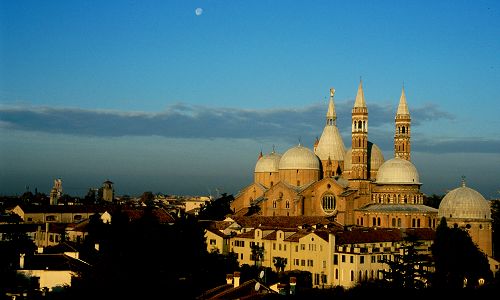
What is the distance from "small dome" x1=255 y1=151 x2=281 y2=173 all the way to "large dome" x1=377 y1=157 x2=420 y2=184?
15.3 metres

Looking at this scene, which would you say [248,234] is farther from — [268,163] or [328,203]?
[268,163]

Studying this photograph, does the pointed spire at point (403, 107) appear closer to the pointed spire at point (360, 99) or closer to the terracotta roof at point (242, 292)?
the pointed spire at point (360, 99)

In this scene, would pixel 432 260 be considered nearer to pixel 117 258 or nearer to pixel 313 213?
pixel 313 213

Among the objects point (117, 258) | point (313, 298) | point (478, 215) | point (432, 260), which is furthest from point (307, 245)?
point (313, 298)

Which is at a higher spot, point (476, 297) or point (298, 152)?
point (298, 152)

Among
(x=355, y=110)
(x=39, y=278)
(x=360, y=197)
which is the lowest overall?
(x=39, y=278)

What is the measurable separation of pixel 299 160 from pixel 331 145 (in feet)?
16.6

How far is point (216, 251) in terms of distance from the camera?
6631 cm

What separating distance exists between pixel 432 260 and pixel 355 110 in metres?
26.0

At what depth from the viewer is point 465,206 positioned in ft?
231

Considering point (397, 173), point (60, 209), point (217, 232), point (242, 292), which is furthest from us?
point (60, 209)

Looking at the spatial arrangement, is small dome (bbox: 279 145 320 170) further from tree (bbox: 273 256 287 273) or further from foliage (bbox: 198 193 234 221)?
tree (bbox: 273 256 287 273)

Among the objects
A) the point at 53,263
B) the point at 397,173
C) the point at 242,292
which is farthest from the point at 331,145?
the point at 242,292

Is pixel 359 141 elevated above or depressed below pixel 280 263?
above
